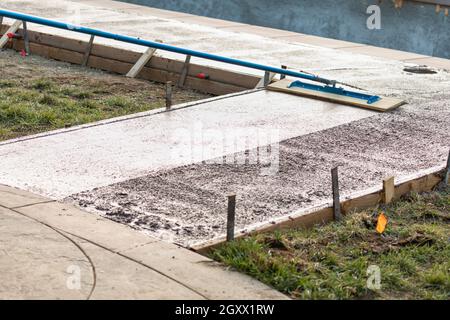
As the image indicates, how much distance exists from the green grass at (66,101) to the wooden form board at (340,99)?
111 centimetres

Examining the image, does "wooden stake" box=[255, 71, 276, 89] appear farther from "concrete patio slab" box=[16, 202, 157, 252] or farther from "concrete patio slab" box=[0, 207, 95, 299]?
"concrete patio slab" box=[0, 207, 95, 299]

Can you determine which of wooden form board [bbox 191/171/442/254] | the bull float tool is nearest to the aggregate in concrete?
wooden form board [bbox 191/171/442/254]

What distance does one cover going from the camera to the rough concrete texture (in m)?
6.65

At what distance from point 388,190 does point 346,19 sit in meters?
10.2

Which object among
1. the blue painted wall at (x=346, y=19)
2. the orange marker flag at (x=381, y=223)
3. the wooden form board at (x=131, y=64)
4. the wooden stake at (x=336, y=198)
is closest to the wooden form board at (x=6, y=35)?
the wooden form board at (x=131, y=64)

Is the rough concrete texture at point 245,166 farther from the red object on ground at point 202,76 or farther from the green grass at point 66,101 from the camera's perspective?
the red object on ground at point 202,76

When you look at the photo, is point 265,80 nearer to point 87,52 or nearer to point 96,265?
point 87,52

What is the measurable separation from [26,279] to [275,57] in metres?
7.65

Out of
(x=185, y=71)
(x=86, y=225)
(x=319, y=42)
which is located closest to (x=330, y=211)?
(x=86, y=225)

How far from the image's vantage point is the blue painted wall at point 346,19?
16.0 m

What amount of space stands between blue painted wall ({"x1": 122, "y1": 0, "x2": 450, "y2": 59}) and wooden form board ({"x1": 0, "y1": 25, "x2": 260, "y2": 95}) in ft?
18.4

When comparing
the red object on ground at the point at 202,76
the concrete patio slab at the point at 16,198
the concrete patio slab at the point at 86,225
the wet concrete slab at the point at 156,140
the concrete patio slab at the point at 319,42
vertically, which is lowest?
the concrete patio slab at the point at 86,225

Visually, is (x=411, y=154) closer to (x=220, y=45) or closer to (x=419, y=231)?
(x=419, y=231)
